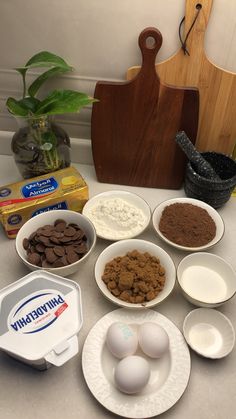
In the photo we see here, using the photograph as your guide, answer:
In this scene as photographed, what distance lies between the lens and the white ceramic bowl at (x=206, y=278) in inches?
27.2

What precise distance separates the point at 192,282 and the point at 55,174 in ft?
1.37

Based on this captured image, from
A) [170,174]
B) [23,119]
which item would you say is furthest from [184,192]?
A: [23,119]

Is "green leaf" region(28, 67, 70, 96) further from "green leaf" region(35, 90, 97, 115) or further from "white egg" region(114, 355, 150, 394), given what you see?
"white egg" region(114, 355, 150, 394)

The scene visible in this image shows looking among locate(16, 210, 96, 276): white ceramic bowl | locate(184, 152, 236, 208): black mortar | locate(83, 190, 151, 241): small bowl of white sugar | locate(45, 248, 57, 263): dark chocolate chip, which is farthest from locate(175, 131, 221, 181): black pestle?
locate(45, 248, 57, 263): dark chocolate chip

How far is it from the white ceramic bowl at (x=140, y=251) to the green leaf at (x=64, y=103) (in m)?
0.31

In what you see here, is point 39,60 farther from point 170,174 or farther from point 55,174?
point 170,174

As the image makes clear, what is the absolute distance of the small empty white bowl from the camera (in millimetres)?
622

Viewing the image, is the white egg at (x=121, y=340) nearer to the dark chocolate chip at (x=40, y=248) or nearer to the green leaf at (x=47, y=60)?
the dark chocolate chip at (x=40, y=248)

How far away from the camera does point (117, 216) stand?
0.82m

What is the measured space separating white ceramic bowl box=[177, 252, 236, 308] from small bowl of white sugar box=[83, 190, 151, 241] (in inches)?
5.5

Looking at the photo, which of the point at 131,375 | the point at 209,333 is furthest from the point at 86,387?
the point at 209,333

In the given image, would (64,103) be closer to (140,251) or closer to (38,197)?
(38,197)

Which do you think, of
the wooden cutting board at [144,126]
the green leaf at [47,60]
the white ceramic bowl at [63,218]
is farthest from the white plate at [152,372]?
the green leaf at [47,60]

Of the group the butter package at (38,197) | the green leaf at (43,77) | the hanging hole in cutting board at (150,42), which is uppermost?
the hanging hole in cutting board at (150,42)
